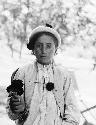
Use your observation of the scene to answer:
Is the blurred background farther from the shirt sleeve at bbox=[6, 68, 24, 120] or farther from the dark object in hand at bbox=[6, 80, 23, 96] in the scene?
the dark object in hand at bbox=[6, 80, 23, 96]

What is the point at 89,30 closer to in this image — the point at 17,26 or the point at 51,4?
the point at 51,4

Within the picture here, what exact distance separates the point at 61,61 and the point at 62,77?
505 inches

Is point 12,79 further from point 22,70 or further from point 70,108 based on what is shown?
point 70,108

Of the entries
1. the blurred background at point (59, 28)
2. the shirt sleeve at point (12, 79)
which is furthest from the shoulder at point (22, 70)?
the blurred background at point (59, 28)

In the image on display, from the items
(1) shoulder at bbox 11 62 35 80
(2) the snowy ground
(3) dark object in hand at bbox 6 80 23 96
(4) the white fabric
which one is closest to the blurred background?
(2) the snowy ground

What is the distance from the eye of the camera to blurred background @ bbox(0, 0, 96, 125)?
48.3 ft

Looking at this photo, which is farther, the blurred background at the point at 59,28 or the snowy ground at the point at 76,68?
the blurred background at the point at 59,28

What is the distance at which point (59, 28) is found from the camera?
16.1 m

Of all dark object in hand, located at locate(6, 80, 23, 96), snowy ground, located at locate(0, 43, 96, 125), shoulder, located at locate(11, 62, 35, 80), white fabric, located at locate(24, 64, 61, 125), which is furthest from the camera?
snowy ground, located at locate(0, 43, 96, 125)

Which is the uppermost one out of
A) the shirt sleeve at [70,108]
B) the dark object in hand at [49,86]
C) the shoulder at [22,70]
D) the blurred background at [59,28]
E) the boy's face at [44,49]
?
the blurred background at [59,28]

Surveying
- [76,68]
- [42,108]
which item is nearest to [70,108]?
[42,108]

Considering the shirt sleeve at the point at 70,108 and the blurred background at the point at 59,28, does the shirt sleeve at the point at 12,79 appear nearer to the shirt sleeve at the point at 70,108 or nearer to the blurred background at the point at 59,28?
the shirt sleeve at the point at 70,108

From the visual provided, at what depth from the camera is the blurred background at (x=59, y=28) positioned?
14.7m

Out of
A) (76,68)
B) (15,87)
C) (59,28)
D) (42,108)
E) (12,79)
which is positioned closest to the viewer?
(15,87)
